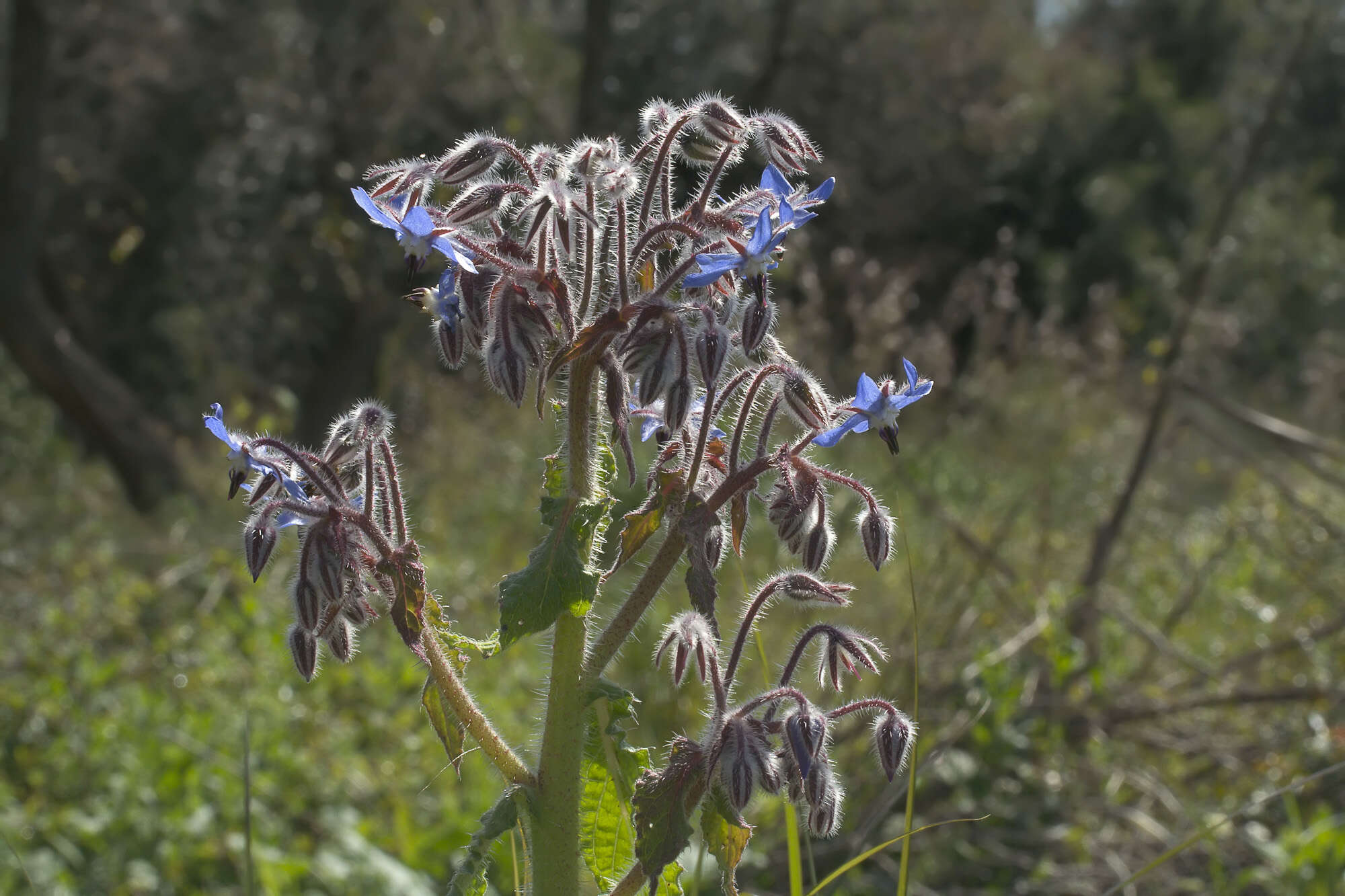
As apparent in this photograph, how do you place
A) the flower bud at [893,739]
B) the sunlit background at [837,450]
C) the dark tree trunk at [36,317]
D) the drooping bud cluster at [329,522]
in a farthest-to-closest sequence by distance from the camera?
the dark tree trunk at [36,317]
the sunlit background at [837,450]
the flower bud at [893,739]
the drooping bud cluster at [329,522]

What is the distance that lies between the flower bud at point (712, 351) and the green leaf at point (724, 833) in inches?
19.8

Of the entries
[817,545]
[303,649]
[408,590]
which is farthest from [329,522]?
[817,545]

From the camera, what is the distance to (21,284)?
6.97 metres

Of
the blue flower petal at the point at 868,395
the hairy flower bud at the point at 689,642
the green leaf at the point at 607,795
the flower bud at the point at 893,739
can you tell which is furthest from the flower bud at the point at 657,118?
the flower bud at the point at 893,739

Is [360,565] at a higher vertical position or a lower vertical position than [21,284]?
lower

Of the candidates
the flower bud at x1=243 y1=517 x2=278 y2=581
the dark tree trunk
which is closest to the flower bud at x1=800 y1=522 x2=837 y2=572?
the flower bud at x1=243 y1=517 x2=278 y2=581

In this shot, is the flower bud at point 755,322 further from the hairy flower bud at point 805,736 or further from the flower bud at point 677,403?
the hairy flower bud at point 805,736

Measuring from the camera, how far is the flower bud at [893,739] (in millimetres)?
1532

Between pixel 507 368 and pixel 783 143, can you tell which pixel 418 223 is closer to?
pixel 507 368

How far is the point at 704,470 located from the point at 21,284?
6.91 m

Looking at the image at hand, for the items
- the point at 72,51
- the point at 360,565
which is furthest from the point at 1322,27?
the point at 72,51

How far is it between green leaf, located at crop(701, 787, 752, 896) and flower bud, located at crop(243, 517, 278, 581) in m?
0.62

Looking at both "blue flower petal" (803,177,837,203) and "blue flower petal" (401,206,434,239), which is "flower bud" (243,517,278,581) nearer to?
"blue flower petal" (401,206,434,239)

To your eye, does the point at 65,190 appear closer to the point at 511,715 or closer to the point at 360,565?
the point at 511,715
